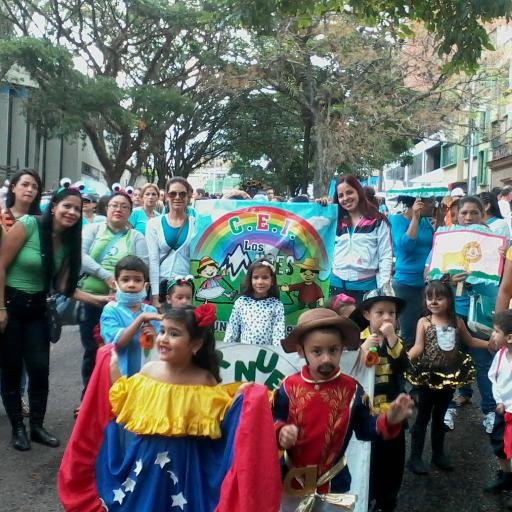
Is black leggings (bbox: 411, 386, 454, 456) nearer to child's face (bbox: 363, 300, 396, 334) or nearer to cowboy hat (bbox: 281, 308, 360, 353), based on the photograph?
child's face (bbox: 363, 300, 396, 334)

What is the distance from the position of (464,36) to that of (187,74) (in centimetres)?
2042

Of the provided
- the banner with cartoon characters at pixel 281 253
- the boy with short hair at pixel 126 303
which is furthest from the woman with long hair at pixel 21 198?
the banner with cartoon characters at pixel 281 253

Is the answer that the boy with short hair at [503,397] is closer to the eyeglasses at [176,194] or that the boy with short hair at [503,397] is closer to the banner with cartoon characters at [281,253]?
the banner with cartoon characters at [281,253]

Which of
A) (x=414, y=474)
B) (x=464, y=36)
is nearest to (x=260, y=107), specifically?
(x=464, y=36)

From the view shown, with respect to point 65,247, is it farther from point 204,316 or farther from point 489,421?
point 489,421

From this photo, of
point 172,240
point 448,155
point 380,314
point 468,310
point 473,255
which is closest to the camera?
point 380,314

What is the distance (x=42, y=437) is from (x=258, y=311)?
1.76 meters

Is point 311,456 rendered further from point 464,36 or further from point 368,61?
point 368,61

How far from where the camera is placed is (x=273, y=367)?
13.0ft

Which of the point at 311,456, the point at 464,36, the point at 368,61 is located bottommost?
the point at 311,456

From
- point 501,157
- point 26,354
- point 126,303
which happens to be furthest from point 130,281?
point 501,157

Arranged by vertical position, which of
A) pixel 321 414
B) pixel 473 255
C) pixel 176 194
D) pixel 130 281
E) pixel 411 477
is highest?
pixel 176 194

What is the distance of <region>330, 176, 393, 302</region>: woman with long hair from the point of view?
565 centimetres

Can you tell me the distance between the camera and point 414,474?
200 inches
